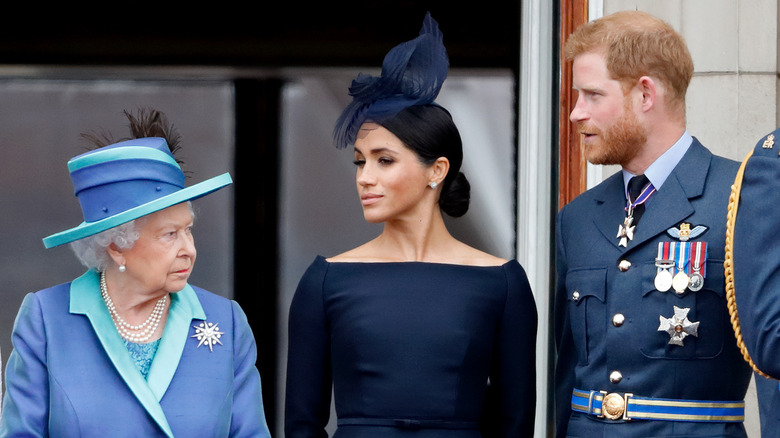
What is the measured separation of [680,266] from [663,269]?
1.9 inches

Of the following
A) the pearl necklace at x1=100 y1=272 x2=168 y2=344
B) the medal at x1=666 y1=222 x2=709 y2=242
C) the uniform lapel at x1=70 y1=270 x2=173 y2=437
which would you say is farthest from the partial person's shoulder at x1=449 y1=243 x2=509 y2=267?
the uniform lapel at x1=70 y1=270 x2=173 y2=437

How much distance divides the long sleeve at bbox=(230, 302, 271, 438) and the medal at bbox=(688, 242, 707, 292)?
117 cm

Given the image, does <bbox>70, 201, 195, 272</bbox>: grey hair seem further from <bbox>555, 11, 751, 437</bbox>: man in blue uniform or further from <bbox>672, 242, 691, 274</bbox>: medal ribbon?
<bbox>672, 242, 691, 274</bbox>: medal ribbon

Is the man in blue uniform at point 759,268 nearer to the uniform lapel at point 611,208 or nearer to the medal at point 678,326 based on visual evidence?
the medal at point 678,326

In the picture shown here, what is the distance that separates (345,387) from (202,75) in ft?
11.0

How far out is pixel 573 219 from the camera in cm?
368

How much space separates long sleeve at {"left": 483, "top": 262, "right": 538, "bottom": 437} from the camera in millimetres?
3572

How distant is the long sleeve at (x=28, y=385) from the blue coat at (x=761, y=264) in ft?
5.52

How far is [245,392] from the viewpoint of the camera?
3303mm

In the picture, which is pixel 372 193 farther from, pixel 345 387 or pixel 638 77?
pixel 638 77

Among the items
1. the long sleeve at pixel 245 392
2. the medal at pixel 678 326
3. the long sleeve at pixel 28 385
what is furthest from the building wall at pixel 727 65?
the long sleeve at pixel 28 385

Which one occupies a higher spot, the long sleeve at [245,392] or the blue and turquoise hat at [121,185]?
the blue and turquoise hat at [121,185]

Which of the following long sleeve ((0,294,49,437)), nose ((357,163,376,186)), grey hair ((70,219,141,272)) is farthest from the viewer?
nose ((357,163,376,186))

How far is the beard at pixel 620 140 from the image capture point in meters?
3.41
